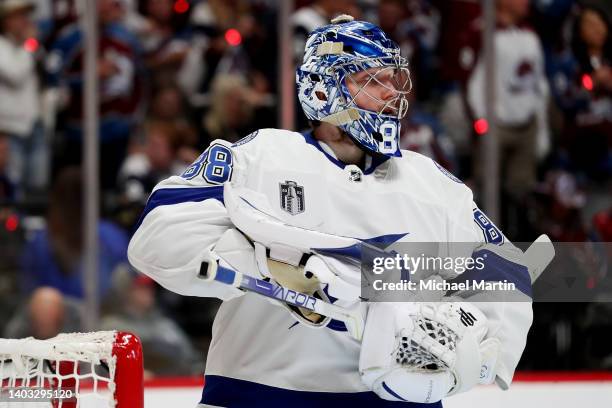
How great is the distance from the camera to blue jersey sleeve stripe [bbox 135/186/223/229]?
2057mm

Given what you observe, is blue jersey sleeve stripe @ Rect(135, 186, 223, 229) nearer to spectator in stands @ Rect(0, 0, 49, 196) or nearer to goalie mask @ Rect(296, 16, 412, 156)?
goalie mask @ Rect(296, 16, 412, 156)

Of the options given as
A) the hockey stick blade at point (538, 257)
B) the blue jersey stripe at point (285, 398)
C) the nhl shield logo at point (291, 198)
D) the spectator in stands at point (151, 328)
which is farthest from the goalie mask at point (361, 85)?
the spectator in stands at point (151, 328)

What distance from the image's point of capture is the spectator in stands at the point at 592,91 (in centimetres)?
524

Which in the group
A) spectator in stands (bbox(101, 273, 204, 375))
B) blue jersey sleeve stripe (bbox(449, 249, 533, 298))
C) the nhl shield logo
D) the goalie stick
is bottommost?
spectator in stands (bbox(101, 273, 204, 375))

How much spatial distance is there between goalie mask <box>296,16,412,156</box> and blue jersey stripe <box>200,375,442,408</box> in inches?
19.2

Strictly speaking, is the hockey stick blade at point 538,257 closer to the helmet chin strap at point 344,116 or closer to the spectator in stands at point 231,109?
the helmet chin strap at point 344,116

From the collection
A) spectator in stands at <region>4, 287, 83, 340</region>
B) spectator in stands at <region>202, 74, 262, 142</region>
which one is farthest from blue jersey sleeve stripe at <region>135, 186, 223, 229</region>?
spectator in stands at <region>202, 74, 262, 142</region>

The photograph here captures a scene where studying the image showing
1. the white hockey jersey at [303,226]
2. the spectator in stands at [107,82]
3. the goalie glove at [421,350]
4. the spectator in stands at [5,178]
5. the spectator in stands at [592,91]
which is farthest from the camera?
the spectator in stands at [592,91]

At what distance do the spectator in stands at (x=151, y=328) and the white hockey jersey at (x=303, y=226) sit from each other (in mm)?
2704

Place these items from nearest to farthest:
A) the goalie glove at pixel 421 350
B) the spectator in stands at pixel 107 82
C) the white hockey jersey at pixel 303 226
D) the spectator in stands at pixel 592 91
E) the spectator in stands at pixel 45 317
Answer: the goalie glove at pixel 421 350 → the white hockey jersey at pixel 303 226 → the spectator in stands at pixel 45 317 → the spectator in stands at pixel 107 82 → the spectator in stands at pixel 592 91

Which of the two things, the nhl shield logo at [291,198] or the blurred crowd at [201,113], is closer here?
the nhl shield logo at [291,198]

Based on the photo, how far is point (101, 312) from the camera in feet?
16.5

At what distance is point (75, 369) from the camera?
1.94m

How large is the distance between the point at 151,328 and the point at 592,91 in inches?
90.3
